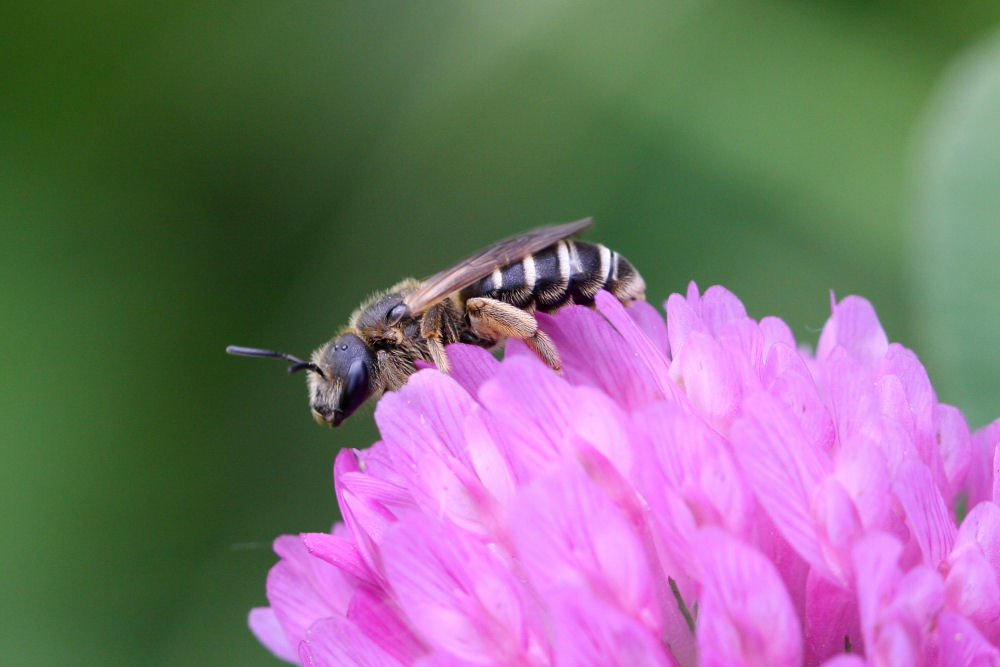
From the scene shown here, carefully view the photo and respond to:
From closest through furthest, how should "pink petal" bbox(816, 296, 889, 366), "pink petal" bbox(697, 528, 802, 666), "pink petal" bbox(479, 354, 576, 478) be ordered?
"pink petal" bbox(697, 528, 802, 666), "pink petal" bbox(479, 354, 576, 478), "pink petal" bbox(816, 296, 889, 366)

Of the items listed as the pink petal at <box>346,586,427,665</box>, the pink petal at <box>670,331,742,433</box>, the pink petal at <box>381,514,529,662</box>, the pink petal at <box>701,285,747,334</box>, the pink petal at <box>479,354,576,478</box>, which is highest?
the pink petal at <box>701,285,747,334</box>

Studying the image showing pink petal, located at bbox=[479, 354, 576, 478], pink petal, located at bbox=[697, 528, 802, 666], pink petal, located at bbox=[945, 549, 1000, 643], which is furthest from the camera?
pink petal, located at bbox=[479, 354, 576, 478]

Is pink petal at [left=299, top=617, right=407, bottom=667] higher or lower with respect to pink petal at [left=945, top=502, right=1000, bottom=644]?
lower

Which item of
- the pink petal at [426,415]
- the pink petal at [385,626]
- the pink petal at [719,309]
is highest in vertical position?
the pink petal at [719,309]

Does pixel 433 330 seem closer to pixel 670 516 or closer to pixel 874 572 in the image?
pixel 670 516

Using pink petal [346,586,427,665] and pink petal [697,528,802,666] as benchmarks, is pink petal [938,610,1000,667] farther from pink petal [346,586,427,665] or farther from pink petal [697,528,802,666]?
pink petal [346,586,427,665]

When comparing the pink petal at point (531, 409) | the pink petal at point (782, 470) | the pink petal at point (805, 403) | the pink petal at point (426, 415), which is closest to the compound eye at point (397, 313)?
the pink petal at point (426, 415)

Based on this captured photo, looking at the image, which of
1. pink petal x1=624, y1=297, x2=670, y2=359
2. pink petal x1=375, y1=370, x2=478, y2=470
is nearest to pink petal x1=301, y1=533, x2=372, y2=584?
pink petal x1=375, y1=370, x2=478, y2=470

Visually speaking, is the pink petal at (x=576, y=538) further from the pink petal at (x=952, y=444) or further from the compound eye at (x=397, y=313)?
the compound eye at (x=397, y=313)

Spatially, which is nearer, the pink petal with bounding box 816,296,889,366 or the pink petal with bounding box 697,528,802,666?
the pink petal with bounding box 697,528,802,666
